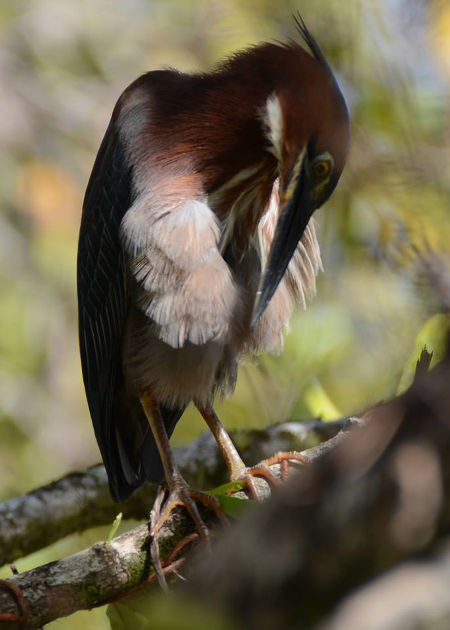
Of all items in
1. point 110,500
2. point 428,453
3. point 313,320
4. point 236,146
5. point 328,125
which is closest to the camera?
point 428,453

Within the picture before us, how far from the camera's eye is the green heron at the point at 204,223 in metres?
3.09

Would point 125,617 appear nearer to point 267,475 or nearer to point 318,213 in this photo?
point 267,475

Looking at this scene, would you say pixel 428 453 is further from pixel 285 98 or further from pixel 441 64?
pixel 441 64

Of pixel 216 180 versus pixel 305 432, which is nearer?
pixel 216 180

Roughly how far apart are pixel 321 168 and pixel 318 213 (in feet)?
3.87

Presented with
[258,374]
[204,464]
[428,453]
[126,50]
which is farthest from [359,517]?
[126,50]

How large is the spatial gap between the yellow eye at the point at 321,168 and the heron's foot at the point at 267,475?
2.97ft

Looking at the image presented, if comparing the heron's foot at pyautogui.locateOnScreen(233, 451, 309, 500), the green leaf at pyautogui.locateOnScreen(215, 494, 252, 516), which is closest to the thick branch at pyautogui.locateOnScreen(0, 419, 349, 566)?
the heron's foot at pyautogui.locateOnScreen(233, 451, 309, 500)

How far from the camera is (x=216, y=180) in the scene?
3377 millimetres

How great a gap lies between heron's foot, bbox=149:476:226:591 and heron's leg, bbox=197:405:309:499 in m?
0.16

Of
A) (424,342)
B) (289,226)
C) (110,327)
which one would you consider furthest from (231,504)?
(110,327)

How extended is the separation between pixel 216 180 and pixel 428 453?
242 cm

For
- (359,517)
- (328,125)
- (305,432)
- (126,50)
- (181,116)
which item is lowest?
(305,432)

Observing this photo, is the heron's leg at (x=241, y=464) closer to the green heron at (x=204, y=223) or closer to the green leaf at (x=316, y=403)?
the green heron at (x=204, y=223)
